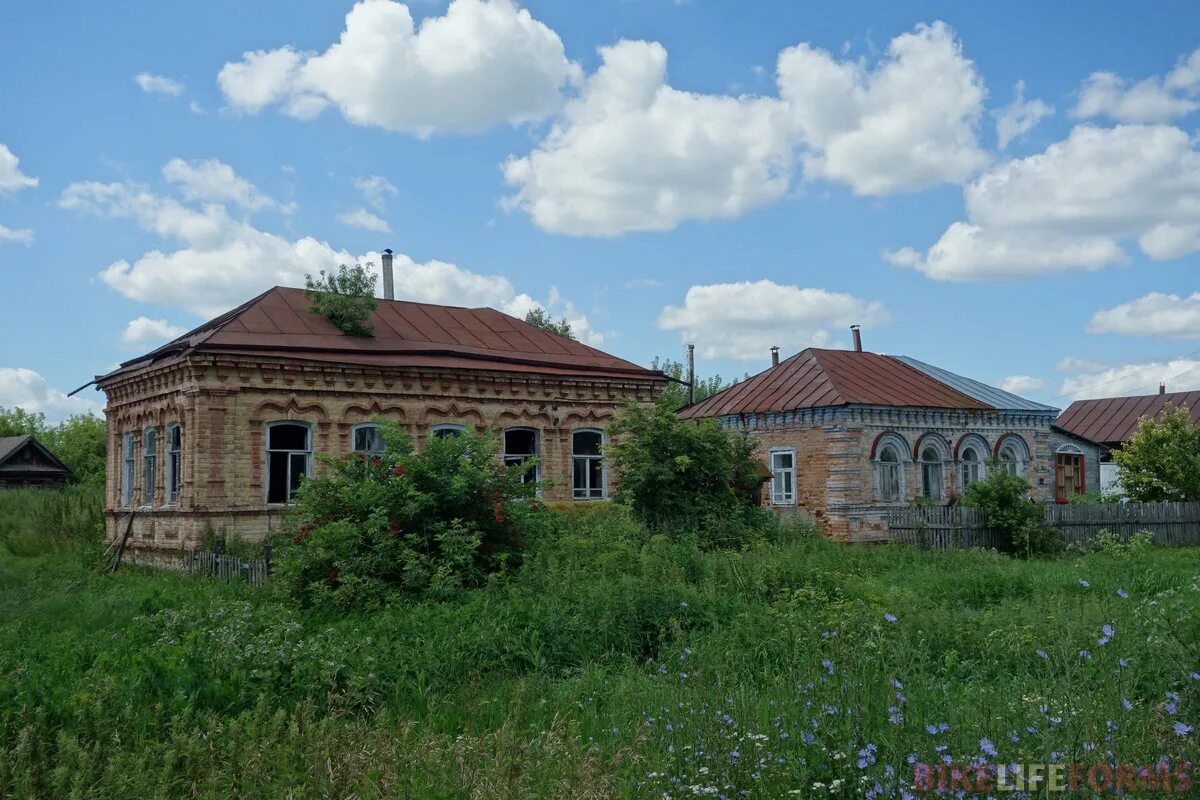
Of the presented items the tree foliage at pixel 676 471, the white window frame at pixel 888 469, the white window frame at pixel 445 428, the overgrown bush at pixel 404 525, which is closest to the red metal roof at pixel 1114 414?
the white window frame at pixel 888 469

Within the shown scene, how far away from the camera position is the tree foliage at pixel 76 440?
Answer: 51562 millimetres

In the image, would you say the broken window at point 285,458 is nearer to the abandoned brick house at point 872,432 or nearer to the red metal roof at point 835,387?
the abandoned brick house at point 872,432

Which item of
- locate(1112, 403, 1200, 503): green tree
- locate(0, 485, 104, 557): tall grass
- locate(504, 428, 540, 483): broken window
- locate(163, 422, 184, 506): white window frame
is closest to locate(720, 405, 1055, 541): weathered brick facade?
locate(1112, 403, 1200, 503): green tree

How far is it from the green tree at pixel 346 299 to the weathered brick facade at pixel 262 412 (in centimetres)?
172

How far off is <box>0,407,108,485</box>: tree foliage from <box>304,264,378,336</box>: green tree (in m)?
25.0

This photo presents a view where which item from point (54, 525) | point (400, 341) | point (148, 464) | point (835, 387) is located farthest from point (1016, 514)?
point (54, 525)

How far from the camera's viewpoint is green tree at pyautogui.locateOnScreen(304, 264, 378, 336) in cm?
2089

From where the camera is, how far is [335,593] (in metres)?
10.9

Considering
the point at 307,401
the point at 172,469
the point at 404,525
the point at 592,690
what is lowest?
the point at 592,690

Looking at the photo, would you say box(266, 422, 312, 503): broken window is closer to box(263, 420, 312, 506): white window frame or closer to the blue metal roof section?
box(263, 420, 312, 506): white window frame

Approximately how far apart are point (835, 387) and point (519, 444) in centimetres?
765

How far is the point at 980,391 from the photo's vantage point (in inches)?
1067

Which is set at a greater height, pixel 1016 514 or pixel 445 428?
pixel 445 428

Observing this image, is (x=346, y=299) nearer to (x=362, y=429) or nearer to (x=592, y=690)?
(x=362, y=429)
